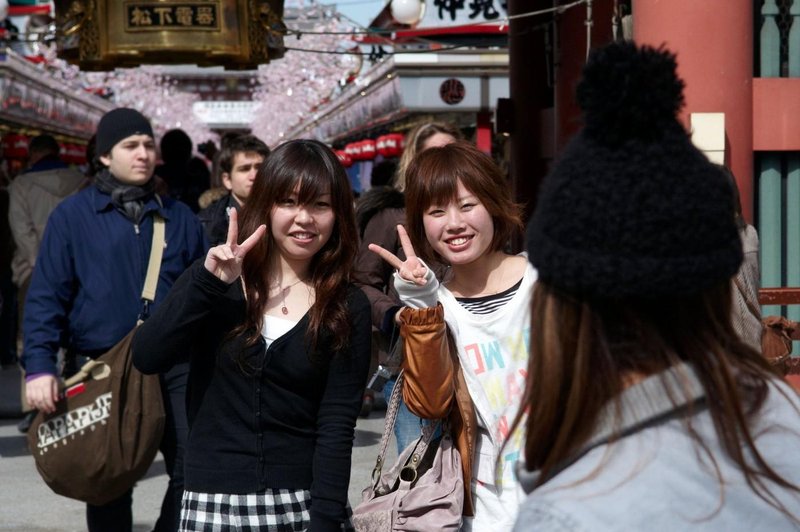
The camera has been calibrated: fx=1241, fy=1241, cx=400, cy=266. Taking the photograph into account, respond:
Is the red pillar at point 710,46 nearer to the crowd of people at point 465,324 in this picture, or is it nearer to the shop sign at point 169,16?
the crowd of people at point 465,324

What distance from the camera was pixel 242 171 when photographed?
670 centimetres

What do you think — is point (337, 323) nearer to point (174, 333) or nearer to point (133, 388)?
point (174, 333)

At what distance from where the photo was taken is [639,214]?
1512 millimetres

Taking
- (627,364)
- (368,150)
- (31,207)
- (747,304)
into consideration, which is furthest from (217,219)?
(368,150)

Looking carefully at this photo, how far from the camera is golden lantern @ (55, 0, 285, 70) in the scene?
10500 millimetres

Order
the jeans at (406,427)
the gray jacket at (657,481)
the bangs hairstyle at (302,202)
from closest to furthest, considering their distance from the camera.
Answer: the gray jacket at (657,481) < the bangs hairstyle at (302,202) < the jeans at (406,427)

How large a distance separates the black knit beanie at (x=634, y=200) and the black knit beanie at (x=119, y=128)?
3938 millimetres

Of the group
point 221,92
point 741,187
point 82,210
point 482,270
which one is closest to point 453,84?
point 741,187

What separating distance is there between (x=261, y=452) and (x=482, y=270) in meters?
0.85

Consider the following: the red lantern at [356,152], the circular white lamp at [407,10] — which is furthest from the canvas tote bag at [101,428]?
the red lantern at [356,152]

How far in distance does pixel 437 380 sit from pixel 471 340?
0.56ft

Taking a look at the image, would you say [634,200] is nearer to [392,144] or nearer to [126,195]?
[126,195]

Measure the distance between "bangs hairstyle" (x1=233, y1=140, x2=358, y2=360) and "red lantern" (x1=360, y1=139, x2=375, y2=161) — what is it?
21807 millimetres

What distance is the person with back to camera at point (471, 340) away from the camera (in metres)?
3.35
